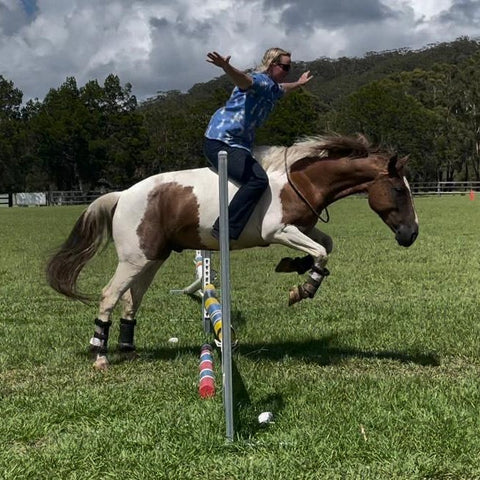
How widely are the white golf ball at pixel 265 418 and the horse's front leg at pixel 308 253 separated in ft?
4.43

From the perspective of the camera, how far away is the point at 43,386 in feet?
17.8

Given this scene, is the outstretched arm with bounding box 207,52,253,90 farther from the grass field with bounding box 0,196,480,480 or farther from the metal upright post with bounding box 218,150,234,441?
the grass field with bounding box 0,196,480,480

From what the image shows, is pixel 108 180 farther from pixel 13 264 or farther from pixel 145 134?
pixel 13 264

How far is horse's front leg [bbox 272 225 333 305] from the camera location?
5.46 meters

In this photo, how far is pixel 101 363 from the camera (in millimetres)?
6000

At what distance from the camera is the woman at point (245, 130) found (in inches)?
221

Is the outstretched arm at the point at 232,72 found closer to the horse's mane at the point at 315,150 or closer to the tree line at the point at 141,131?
the horse's mane at the point at 315,150

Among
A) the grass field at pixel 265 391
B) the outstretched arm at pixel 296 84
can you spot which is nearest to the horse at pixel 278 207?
the outstretched arm at pixel 296 84

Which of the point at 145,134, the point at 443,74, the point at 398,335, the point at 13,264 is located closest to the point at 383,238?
the point at 13,264

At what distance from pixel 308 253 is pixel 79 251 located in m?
2.62

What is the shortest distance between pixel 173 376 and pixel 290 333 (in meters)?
2.24

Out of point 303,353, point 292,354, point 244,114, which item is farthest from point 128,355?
point 244,114

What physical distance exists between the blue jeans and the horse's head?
1.15 metres

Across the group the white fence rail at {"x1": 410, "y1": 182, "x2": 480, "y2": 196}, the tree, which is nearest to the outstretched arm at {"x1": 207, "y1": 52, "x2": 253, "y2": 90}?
the white fence rail at {"x1": 410, "y1": 182, "x2": 480, "y2": 196}
